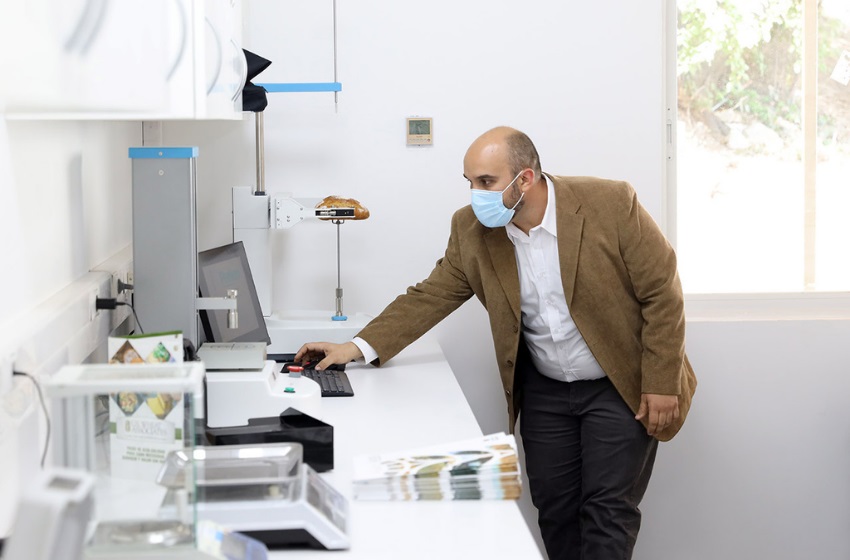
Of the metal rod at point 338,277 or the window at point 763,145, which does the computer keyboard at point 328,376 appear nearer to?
the metal rod at point 338,277

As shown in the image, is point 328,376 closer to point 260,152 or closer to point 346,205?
point 346,205

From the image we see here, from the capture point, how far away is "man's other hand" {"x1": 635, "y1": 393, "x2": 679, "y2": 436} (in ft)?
8.16

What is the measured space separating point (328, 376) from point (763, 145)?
1.73 meters

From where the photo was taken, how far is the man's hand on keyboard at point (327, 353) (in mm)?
2551

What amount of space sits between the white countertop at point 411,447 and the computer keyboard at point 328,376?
2 cm

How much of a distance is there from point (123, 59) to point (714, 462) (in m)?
2.46

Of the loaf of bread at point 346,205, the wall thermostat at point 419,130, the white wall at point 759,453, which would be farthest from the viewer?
the white wall at point 759,453

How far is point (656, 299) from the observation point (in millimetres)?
2486

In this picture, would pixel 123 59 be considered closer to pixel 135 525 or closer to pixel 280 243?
pixel 135 525

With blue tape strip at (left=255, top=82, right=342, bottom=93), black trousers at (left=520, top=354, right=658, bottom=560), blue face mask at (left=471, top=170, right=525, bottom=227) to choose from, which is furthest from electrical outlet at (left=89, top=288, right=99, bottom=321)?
black trousers at (left=520, top=354, right=658, bottom=560)

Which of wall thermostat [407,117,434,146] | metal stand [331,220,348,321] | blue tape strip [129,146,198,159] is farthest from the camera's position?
wall thermostat [407,117,434,146]

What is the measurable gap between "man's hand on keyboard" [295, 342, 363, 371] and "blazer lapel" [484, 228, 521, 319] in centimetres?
42

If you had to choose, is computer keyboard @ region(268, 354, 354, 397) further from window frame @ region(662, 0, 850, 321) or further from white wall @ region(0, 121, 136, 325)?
window frame @ region(662, 0, 850, 321)

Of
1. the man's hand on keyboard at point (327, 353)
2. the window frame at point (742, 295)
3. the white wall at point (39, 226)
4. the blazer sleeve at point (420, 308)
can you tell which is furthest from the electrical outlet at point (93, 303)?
the window frame at point (742, 295)
